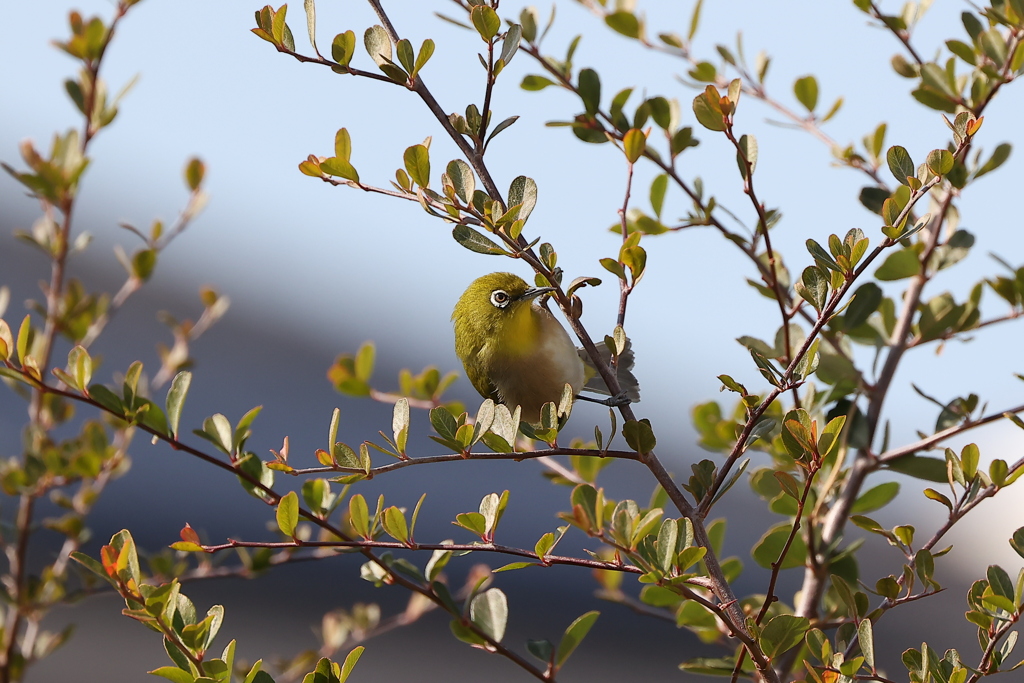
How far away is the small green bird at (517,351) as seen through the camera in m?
2.09

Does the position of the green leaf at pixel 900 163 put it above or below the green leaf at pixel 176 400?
above

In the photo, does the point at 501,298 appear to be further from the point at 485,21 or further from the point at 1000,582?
the point at 1000,582

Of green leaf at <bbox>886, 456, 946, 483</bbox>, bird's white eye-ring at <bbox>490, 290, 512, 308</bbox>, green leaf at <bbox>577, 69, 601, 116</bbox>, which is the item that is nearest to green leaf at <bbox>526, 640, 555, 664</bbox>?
green leaf at <bbox>886, 456, 946, 483</bbox>

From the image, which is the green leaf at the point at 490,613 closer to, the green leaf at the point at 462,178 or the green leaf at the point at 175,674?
the green leaf at the point at 175,674

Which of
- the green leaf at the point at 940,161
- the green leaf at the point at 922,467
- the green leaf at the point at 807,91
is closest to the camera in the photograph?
the green leaf at the point at 940,161

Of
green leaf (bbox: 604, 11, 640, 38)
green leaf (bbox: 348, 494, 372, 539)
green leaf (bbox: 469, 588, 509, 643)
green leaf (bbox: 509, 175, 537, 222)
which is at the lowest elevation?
green leaf (bbox: 469, 588, 509, 643)

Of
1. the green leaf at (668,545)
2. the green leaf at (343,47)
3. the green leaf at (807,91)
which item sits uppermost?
the green leaf at (807,91)

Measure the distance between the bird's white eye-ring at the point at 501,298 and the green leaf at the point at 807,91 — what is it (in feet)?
2.71

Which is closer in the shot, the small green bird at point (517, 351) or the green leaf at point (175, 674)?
the green leaf at point (175, 674)

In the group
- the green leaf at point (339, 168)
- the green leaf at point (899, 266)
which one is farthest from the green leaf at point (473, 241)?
the green leaf at point (899, 266)

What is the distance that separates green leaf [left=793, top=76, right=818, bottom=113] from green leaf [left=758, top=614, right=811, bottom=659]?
1.22 meters

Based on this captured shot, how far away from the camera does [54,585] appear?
1.76 metres

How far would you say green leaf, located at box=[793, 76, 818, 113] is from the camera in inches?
74.5

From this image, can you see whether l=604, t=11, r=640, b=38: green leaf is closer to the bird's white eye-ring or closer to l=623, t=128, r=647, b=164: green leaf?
l=623, t=128, r=647, b=164: green leaf
